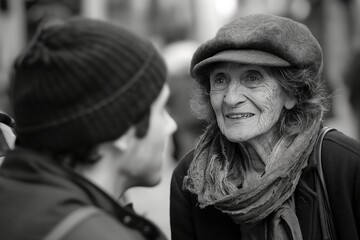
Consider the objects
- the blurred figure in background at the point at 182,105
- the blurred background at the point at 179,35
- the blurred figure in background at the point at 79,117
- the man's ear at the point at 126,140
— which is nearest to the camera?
the blurred figure in background at the point at 79,117

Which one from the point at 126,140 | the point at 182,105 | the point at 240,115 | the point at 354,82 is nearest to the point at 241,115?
the point at 240,115

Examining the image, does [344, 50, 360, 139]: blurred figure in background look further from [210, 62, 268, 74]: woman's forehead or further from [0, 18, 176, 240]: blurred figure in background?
[0, 18, 176, 240]: blurred figure in background

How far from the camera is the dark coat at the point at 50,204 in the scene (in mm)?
2180

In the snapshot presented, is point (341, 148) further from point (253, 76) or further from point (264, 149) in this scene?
point (253, 76)

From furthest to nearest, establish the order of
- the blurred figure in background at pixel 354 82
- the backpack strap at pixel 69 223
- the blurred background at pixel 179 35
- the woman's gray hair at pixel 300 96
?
the blurred figure in background at pixel 354 82, the blurred background at pixel 179 35, the woman's gray hair at pixel 300 96, the backpack strap at pixel 69 223

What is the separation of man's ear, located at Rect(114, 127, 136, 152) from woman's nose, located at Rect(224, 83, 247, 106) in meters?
1.03

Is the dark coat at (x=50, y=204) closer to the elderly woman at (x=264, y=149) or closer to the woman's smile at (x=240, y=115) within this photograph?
the elderly woman at (x=264, y=149)

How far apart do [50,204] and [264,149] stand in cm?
157

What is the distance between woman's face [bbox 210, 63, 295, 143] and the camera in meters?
3.46

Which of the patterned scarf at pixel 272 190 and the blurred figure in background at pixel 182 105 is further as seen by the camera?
the blurred figure in background at pixel 182 105

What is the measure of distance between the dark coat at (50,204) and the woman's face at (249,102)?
3.79 feet

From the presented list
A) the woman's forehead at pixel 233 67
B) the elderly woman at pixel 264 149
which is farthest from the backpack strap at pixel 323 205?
the woman's forehead at pixel 233 67

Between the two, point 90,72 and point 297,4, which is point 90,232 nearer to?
point 90,72

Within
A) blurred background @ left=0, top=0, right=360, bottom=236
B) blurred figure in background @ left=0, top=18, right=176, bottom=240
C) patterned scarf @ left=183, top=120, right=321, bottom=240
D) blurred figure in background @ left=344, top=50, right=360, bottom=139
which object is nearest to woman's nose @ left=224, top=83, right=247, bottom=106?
patterned scarf @ left=183, top=120, right=321, bottom=240
